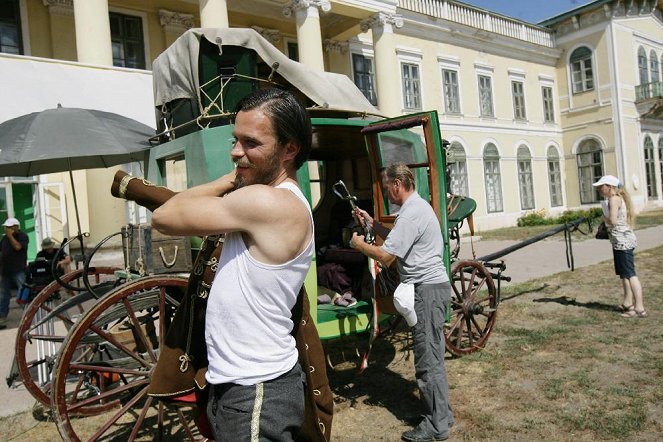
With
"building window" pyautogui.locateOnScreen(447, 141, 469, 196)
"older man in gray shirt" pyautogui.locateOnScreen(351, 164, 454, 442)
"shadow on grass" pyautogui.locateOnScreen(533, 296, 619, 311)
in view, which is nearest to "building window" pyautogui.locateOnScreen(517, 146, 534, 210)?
"building window" pyautogui.locateOnScreen(447, 141, 469, 196)

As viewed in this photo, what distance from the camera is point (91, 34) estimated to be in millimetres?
10547

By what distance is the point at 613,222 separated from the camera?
6.26 metres

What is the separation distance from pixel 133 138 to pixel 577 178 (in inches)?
978

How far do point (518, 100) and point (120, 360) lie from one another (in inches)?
950

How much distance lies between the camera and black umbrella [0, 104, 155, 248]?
4.40 meters

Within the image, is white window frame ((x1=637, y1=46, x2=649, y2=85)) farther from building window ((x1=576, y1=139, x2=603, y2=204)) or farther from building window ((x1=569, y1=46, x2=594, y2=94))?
building window ((x1=576, y1=139, x2=603, y2=204))

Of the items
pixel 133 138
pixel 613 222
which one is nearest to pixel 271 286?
pixel 133 138

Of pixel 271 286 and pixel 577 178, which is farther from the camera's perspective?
pixel 577 178

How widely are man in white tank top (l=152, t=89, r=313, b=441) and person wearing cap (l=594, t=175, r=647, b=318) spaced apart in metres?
5.66

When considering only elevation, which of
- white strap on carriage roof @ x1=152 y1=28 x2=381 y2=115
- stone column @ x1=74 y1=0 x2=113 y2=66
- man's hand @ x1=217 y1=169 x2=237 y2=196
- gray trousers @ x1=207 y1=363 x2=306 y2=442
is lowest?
gray trousers @ x1=207 y1=363 x2=306 y2=442

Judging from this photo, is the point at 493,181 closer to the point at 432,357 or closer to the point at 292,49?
the point at 292,49

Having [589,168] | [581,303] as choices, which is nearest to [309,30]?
[581,303]

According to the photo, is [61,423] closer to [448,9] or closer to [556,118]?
[448,9]

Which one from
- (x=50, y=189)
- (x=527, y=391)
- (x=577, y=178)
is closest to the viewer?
(x=527, y=391)
